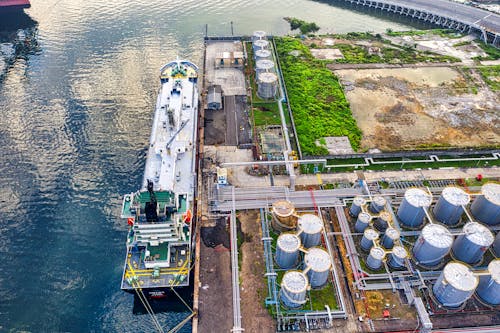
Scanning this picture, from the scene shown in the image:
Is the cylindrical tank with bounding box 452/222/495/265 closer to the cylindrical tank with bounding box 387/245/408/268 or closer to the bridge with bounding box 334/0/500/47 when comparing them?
the cylindrical tank with bounding box 387/245/408/268

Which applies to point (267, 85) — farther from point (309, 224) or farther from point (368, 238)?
point (368, 238)

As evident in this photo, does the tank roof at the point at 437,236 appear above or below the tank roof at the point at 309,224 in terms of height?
above

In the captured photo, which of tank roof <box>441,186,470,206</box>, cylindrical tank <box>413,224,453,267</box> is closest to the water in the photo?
cylindrical tank <box>413,224,453,267</box>

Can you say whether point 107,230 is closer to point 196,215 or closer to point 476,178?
point 196,215

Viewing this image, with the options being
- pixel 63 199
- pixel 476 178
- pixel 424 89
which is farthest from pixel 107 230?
pixel 424 89

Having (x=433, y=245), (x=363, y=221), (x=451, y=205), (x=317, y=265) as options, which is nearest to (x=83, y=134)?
(x=317, y=265)

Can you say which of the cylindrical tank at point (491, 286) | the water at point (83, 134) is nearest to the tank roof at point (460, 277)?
the cylindrical tank at point (491, 286)

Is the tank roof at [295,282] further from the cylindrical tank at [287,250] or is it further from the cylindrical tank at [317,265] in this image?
the cylindrical tank at [287,250]

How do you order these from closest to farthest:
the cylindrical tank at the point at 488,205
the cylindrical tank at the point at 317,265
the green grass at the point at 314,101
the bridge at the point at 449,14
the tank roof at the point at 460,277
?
1. the tank roof at the point at 460,277
2. the cylindrical tank at the point at 317,265
3. the cylindrical tank at the point at 488,205
4. the green grass at the point at 314,101
5. the bridge at the point at 449,14
